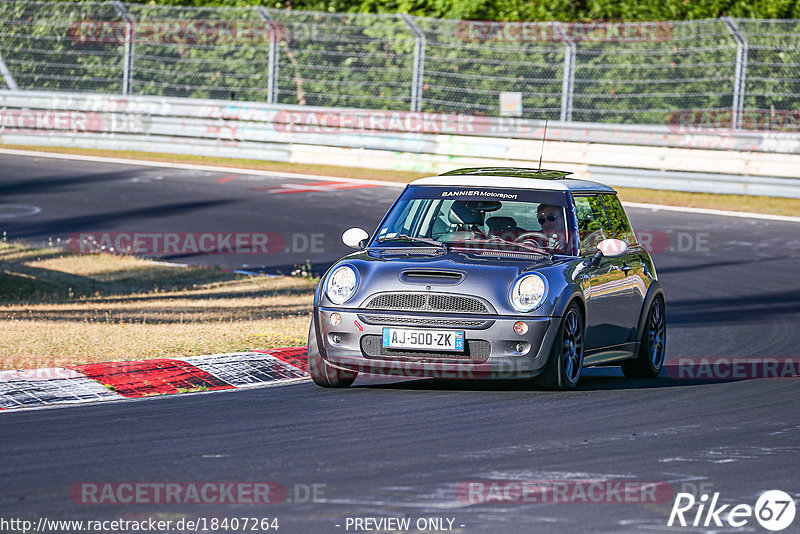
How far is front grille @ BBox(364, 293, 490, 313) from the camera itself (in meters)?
8.20

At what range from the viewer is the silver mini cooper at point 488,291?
8195 millimetres

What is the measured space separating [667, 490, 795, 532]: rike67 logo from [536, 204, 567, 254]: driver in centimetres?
360

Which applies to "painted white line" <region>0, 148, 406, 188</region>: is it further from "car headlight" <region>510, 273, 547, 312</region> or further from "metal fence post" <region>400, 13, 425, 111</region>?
"car headlight" <region>510, 273, 547, 312</region>

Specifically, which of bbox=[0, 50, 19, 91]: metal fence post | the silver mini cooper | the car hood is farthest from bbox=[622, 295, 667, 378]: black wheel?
bbox=[0, 50, 19, 91]: metal fence post

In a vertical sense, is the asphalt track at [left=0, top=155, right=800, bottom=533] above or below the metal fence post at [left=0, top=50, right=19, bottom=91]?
below

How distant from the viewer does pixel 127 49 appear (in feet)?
88.1

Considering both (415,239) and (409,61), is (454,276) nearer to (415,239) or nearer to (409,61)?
(415,239)

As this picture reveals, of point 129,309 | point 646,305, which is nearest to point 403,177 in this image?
point 129,309

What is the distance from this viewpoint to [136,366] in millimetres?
9023

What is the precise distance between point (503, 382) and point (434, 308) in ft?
3.61

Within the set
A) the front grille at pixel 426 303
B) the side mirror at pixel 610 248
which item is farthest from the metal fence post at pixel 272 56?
the front grille at pixel 426 303

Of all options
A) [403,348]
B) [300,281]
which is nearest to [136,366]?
[403,348]

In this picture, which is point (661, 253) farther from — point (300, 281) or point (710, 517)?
point (710, 517)

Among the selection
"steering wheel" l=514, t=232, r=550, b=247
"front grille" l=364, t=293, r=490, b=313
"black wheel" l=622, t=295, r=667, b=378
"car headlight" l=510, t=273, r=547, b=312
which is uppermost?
"steering wheel" l=514, t=232, r=550, b=247
